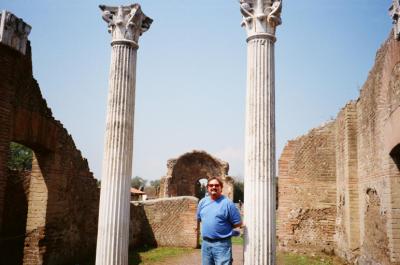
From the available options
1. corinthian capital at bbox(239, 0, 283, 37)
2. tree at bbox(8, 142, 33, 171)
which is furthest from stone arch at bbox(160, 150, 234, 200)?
tree at bbox(8, 142, 33, 171)

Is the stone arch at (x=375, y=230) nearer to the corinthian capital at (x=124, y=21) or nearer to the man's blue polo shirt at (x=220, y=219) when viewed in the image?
the man's blue polo shirt at (x=220, y=219)

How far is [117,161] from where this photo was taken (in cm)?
553

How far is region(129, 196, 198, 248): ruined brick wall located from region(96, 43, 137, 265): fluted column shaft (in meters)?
7.09

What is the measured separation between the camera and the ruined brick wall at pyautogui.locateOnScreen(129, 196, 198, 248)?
12.6 metres

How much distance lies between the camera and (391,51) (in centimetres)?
636

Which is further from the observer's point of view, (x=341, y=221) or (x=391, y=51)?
(x=341, y=221)

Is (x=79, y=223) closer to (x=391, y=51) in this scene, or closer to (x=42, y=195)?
(x=42, y=195)

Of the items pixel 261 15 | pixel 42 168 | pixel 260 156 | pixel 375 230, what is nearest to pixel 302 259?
pixel 375 230

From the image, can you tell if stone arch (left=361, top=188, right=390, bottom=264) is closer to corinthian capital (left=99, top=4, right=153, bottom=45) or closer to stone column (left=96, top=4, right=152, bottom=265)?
stone column (left=96, top=4, right=152, bottom=265)

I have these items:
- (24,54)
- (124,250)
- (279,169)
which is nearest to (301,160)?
(279,169)

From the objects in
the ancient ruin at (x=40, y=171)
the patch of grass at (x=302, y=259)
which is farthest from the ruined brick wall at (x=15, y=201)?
the patch of grass at (x=302, y=259)

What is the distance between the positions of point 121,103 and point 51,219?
3.70 metres

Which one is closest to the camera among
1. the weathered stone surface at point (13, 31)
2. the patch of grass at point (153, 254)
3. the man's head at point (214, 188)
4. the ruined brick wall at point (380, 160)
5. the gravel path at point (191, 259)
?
the man's head at point (214, 188)

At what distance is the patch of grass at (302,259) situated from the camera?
363 inches
